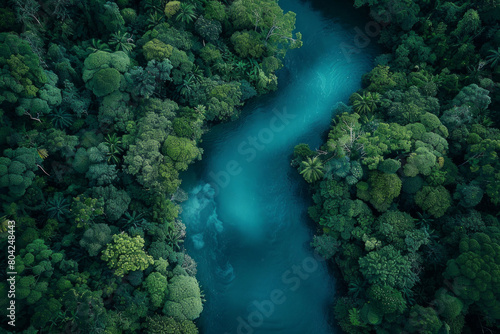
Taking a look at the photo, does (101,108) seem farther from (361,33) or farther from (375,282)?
(361,33)

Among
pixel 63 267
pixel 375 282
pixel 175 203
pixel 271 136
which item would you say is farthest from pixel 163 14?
pixel 375 282

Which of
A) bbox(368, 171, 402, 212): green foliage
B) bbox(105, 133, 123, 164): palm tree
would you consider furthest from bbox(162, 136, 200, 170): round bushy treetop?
bbox(368, 171, 402, 212): green foliage

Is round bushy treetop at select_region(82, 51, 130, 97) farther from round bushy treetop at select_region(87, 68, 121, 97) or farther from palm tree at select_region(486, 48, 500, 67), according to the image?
palm tree at select_region(486, 48, 500, 67)

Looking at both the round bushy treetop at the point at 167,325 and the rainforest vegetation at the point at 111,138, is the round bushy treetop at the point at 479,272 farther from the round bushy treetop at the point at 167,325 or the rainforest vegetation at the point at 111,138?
the round bushy treetop at the point at 167,325

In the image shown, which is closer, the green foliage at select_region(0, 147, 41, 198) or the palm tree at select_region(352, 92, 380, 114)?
the green foliage at select_region(0, 147, 41, 198)

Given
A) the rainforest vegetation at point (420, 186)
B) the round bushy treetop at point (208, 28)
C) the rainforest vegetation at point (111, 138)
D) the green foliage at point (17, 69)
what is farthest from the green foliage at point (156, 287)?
the round bushy treetop at point (208, 28)

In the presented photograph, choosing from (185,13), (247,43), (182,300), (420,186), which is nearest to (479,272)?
(420,186)

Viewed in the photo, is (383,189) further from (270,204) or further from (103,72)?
(103,72)
